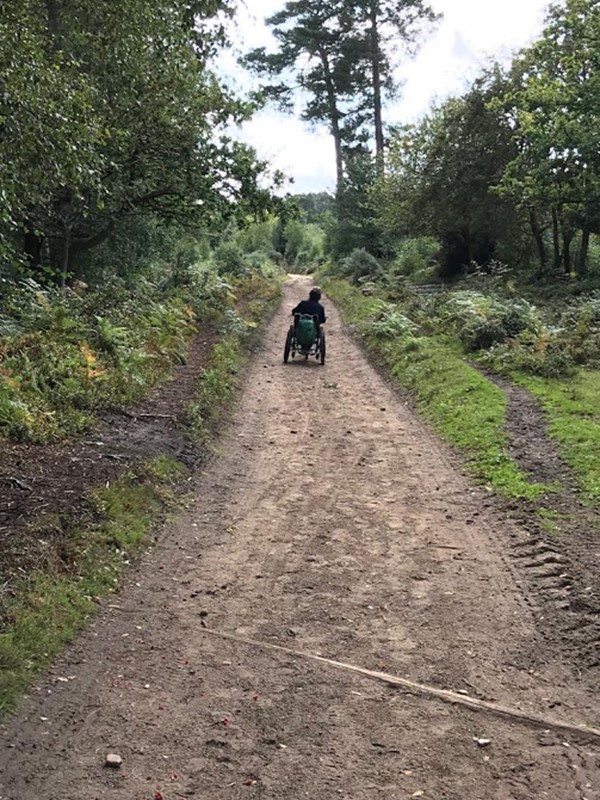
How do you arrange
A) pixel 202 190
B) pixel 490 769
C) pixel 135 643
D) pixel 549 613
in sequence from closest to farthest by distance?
pixel 490 769 → pixel 135 643 → pixel 549 613 → pixel 202 190

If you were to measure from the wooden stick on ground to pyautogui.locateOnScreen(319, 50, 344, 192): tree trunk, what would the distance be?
37.5m

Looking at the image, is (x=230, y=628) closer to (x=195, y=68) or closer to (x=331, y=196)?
(x=195, y=68)

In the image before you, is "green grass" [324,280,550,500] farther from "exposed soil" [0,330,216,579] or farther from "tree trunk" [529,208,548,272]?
"tree trunk" [529,208,548,272]

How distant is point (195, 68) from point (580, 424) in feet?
34.3

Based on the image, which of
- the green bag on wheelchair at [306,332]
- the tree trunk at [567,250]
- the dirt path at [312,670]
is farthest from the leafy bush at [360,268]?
the dirt path at [312,670]

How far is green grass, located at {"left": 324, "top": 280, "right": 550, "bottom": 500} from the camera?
7.74m

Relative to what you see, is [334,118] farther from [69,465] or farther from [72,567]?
[72,567]

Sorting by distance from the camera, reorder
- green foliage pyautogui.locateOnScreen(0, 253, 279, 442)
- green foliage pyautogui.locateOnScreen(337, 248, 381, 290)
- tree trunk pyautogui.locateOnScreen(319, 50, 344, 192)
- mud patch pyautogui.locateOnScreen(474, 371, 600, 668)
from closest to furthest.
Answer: mud patch pyautogui.locateOnScreen(474, 371, 600, 668), green foliage pyautogui.locateOnScreen(0, 253, 279, 442), green foliage pyautogui.locateOnScreen(337, 248, 381, 290), tree trunk pyautogui.locateOnScreen(319, 50, 344, 192)

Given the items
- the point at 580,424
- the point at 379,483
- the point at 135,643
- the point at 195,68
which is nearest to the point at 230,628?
the point at 135,643

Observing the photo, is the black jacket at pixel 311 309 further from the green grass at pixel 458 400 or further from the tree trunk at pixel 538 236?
the tree trunk at pixel 538 236

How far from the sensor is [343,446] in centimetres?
909

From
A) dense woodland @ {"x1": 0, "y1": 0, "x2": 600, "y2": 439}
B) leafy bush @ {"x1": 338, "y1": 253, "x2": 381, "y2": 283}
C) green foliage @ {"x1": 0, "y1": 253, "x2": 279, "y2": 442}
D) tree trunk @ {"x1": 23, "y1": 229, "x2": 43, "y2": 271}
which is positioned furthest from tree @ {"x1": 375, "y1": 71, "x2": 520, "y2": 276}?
tree trunk @ {"x1": 23, "y1": 229, "x2": 43, "y2": 271}

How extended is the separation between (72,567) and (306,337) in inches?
415

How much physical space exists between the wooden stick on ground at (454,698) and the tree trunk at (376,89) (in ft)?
115
